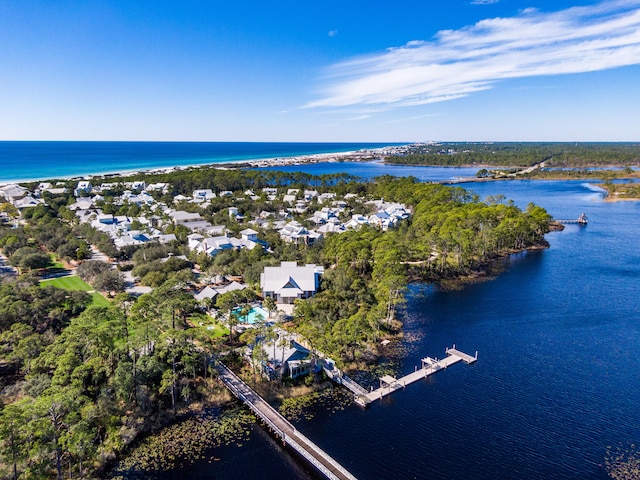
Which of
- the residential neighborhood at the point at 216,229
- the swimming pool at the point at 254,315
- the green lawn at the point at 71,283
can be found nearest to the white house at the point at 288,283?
the residential neighborhood at the point at 216,229

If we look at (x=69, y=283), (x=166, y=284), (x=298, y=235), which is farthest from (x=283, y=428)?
(x=298, y=235)

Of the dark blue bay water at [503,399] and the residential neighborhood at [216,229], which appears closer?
the dark blue bay water at [503,399]

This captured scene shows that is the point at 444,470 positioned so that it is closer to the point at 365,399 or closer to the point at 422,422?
the point at 422,422

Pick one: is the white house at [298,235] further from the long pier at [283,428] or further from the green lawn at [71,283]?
the long pier at [283,428]

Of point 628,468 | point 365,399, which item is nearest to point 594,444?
point 628,468

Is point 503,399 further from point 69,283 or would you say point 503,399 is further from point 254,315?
point 69,283

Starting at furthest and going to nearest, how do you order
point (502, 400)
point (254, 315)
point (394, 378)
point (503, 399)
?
1. point (254, 315)
2. point (394, 378)
3. point (503, 399)
4. point (502, 400)
